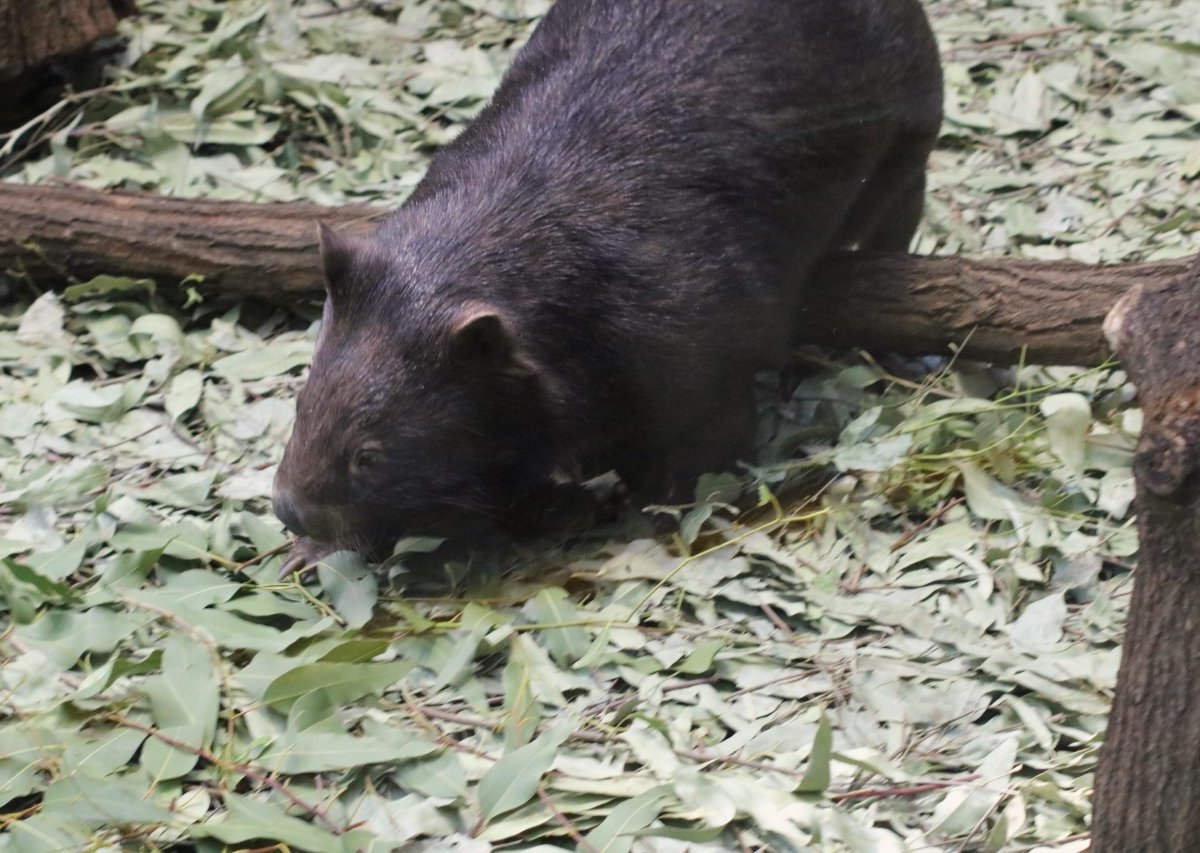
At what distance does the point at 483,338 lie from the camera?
3490mm

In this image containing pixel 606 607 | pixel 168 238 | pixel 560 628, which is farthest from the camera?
pixel 168 238

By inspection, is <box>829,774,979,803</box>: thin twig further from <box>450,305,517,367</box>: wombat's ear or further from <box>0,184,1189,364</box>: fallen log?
<box>0,184,1189,364</box>: fallen log

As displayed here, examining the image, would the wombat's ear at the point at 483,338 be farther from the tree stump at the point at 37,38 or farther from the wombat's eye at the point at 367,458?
the tree stump at the point at 37,38

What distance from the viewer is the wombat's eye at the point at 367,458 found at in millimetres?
3562

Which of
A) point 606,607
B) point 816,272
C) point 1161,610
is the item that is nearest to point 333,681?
point 606,607

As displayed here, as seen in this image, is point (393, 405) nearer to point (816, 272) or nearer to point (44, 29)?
point (816, 272)

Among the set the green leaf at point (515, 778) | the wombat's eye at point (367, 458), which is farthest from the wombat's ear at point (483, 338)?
the green leaf at point (515, 778)

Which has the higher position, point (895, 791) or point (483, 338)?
point (483, 338)

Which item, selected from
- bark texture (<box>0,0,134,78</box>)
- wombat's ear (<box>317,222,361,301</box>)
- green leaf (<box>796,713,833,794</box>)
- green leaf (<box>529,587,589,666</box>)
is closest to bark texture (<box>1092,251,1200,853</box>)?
green leaf (<box>796,713,833,794</box>)

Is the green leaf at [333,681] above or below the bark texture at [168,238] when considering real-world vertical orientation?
below

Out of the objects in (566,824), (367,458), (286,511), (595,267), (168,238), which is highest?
(595,267)

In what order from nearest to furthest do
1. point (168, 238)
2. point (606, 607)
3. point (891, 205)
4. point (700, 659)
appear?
point (700, 659), point (606, 607), point (891, 205), point (168, 238)

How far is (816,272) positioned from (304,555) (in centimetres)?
165

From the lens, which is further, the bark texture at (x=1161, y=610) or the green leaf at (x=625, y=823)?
the green leaf at (x=625, y=823)
